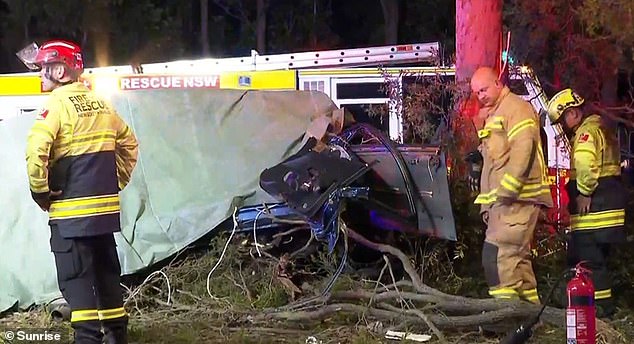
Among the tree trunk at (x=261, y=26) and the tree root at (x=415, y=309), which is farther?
the tree trunk at (x=261, y=26)

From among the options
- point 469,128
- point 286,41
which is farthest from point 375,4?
point 469,128

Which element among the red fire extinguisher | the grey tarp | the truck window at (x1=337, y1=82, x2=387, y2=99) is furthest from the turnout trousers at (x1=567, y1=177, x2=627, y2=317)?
the truck window at (x1=337, y1=82, x2=387, y2=99)

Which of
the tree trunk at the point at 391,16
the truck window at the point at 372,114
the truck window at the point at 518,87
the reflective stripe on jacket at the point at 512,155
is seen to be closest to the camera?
the reflective stripe on jacket at the point at 512,155

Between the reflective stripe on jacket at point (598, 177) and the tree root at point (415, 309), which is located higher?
the reflective stripe on jacket at point (598, 177)

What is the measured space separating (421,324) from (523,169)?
115 centimetres

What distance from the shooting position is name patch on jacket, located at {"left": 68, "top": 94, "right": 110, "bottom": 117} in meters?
5.22

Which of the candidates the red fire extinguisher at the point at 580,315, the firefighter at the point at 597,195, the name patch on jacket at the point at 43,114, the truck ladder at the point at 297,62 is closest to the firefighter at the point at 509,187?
the firefighter at the point at 597,195

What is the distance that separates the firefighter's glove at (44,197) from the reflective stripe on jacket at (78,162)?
29 millimetres

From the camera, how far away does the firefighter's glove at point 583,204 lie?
635 cm

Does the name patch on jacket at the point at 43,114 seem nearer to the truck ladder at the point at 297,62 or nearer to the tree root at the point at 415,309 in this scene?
the tree root at the point at 415,309

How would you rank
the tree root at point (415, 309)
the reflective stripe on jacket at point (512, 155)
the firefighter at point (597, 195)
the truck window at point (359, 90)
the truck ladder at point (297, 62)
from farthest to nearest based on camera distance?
the truck ladder at point (297, 62), the truck window at point (359, 90), the firefighter at point (597, 195), the reflective stripe on jacket at point (512, 155), the tree root at point (415, 309)

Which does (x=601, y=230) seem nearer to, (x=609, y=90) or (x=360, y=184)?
(x=360, y=184)

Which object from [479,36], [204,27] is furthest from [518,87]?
[204,27]

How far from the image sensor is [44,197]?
202 inches
